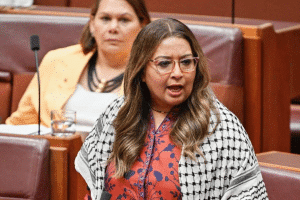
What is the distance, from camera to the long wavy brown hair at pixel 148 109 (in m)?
1.28

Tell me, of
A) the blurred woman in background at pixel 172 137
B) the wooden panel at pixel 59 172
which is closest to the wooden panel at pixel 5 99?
the wooden panel at pixel 59 172

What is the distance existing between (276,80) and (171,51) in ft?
3.38

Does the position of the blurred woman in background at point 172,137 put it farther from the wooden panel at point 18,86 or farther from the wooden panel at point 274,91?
the wooden panel at point 18,86

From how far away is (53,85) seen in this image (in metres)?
2.31

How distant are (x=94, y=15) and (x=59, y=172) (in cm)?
82

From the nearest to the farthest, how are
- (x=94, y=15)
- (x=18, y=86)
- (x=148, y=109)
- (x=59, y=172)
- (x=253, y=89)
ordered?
(x=148, y=109), (x=59, y=172), (x=253, y=89), (x=94, y=15), (x=18, y=86)

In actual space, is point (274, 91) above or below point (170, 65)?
below

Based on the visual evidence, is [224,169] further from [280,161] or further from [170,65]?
[280,161]

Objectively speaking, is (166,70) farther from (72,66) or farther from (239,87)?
(72,66)

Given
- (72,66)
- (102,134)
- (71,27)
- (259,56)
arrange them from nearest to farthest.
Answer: (102,134), (259,56), (72,66), (71,27)

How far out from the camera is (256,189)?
124cm

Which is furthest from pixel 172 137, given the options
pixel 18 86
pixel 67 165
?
pixel 18 86

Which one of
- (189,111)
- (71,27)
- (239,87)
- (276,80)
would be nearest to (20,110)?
(71,27)

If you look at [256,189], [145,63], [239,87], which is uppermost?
[145,63]
